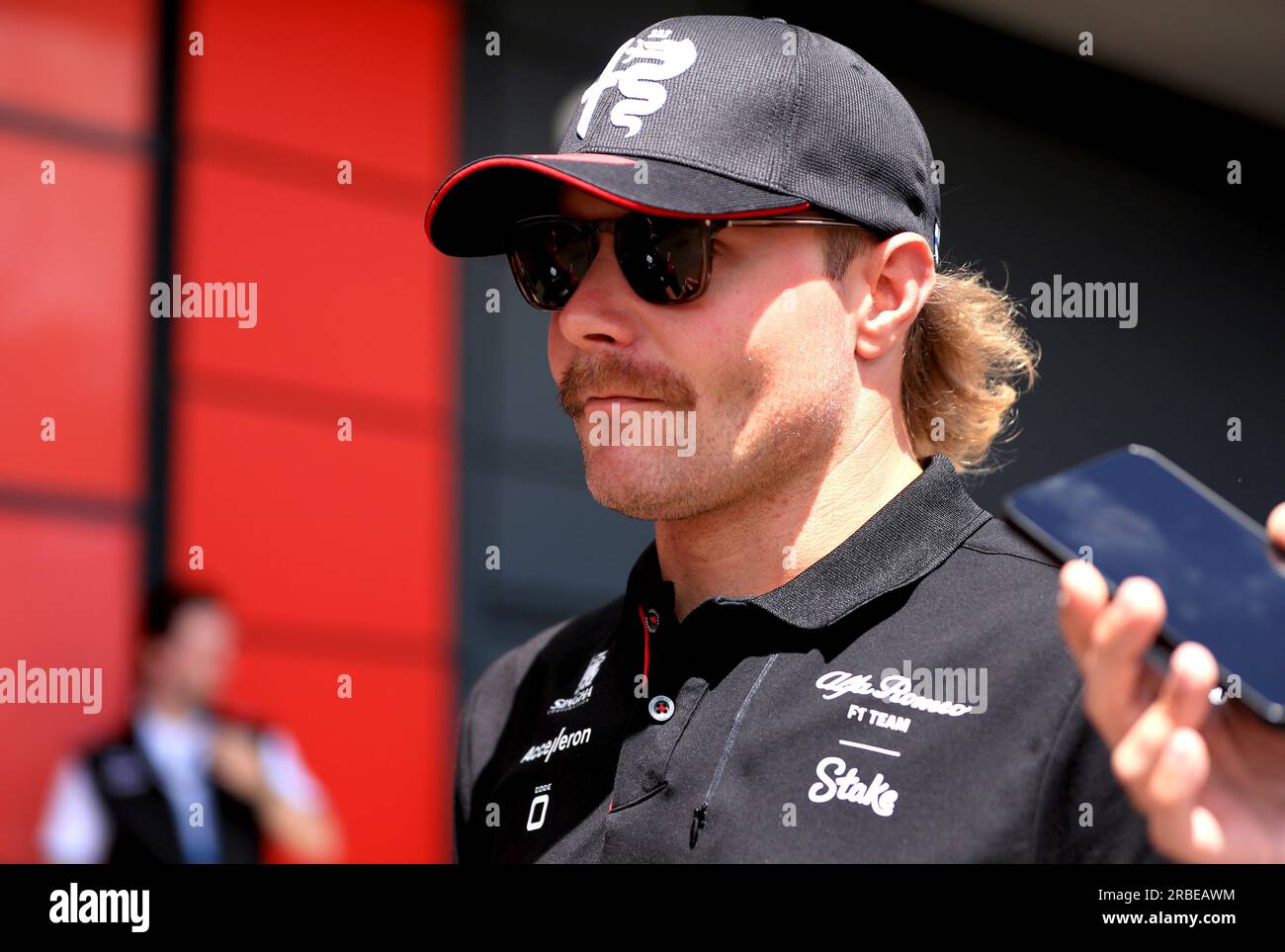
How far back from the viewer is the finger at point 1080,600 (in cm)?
116

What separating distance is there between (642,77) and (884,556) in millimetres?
782

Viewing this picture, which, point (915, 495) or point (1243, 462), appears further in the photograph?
point (1243, 462)

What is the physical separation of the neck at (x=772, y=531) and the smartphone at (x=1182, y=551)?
2.27 feet

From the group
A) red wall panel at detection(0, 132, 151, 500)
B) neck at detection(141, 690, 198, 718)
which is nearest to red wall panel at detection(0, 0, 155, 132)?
red wall panel at detection(0, 132, 151, 500)

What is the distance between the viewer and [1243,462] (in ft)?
23.1

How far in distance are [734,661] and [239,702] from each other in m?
3.87

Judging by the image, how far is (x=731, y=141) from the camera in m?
2.04

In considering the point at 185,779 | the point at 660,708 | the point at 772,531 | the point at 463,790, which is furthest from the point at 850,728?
the point at 185,779

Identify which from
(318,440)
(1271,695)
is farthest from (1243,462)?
(1271,695)

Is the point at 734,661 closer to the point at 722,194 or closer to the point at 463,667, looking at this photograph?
the point at 722,194

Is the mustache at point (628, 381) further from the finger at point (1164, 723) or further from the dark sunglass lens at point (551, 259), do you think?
the finger at point (1164, 723)

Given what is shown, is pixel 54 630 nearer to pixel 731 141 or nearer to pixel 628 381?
pixel 628 381

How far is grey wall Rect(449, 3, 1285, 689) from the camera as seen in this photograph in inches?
243

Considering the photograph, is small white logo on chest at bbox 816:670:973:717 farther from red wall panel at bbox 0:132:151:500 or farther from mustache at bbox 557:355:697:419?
red wall panel at bbox 0:132:151:500
